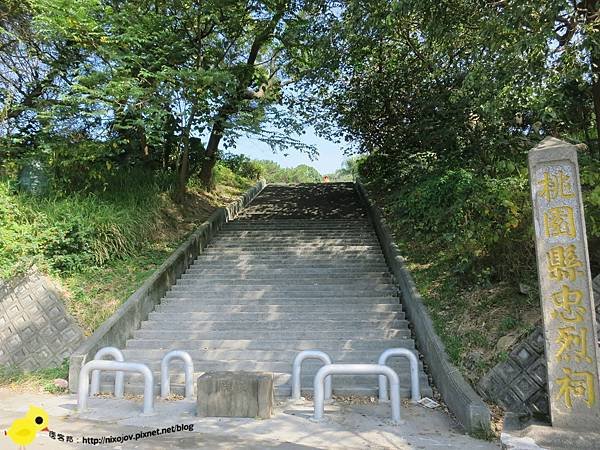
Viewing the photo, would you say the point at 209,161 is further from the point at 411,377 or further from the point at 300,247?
the point at 411,377

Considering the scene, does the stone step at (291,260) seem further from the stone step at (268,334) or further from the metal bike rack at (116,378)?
the metal bike rack at (116,378)

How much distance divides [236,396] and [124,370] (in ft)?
4.78

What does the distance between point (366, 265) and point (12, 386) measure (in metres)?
6.93

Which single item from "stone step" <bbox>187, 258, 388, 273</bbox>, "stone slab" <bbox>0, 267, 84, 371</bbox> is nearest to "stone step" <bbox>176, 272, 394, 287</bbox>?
"stone step" <bbox>187, 258, 388, 273</bbox>

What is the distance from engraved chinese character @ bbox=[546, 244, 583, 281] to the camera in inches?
169

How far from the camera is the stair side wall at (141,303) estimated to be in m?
6.27

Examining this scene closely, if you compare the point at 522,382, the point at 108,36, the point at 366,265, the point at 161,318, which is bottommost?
the point at 522,382

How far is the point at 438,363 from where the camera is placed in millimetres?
5824

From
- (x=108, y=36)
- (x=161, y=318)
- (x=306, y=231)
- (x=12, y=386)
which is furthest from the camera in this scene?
(x=306, y=231)

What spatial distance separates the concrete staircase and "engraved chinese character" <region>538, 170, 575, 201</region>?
9.71 ft

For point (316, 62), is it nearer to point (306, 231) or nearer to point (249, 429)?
point (306, 231)

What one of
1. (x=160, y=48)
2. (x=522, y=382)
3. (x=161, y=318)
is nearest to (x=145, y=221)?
(x=161, y=318)

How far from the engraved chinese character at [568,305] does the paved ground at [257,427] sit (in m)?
1.42

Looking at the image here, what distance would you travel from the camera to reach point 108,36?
379 inches
